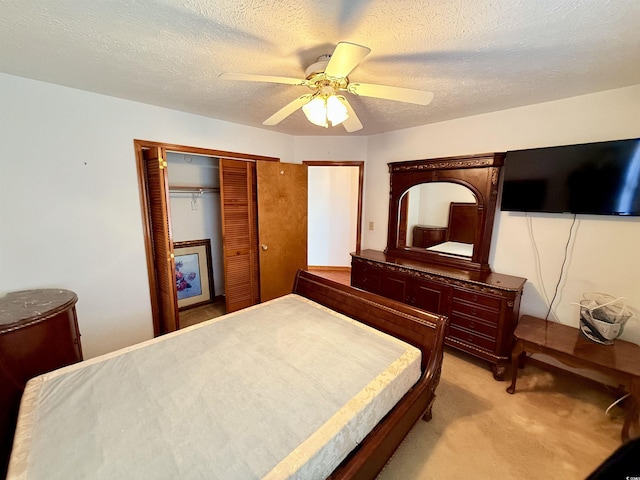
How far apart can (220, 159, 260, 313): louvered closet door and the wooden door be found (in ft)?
0.35

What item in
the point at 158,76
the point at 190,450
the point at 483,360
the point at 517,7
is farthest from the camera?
the point at 483,360

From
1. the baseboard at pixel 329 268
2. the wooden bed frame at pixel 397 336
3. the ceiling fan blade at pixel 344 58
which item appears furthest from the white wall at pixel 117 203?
the baseboard at pixel 329 268

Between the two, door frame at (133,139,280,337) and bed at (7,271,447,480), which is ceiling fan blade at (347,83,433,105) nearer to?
bed at (7,271,447,480)

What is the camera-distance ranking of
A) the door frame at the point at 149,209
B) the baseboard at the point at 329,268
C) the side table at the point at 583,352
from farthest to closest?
the baseboard at the point at 329,268
the door frame at the point at 149,209
the side table at the point at 583,352

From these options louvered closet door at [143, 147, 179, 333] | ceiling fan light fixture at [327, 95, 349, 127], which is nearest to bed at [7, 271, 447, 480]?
louvered closet door at [143, 147, 179, 333]

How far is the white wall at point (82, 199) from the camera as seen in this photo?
6.12ft

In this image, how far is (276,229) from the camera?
336cm

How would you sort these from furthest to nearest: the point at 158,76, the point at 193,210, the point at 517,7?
the point at 193,210, the point at 158,76, the point at 517,7

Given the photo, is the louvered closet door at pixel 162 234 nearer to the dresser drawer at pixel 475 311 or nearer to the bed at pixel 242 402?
the bed at pixel 242 402

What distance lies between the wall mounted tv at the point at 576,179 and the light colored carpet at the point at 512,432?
1.48 meters

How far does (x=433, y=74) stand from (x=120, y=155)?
8.61 ft

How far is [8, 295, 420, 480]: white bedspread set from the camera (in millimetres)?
898

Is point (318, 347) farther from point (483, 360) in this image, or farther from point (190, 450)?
point (483, 360)

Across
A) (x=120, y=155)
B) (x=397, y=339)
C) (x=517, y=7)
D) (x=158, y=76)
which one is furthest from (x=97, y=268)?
(x=517, y=7)
